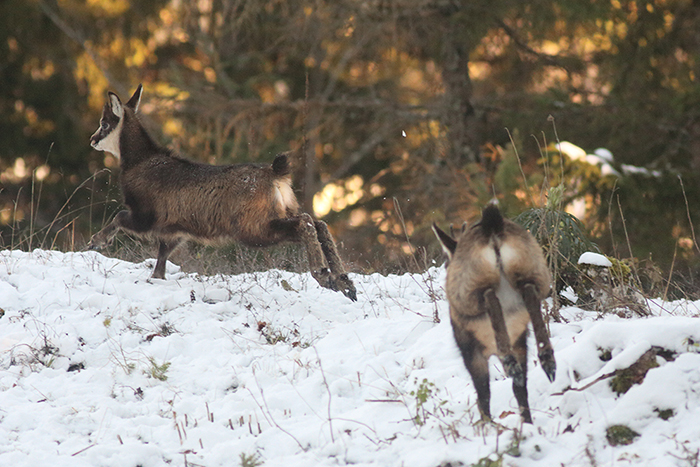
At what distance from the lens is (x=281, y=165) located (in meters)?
7.28

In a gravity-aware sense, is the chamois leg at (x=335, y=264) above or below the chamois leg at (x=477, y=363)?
above

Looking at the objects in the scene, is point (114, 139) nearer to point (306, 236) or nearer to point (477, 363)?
point (306, 236)

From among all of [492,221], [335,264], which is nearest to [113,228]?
[335,264]

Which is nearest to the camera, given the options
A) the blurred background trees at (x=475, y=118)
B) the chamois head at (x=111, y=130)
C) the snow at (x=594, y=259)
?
the snow at (x=594, y=259)

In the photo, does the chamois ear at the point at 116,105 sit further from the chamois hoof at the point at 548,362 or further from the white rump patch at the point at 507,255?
the chamois hoof at the point at 548,362

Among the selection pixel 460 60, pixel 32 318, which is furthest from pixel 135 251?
pixel 460 60

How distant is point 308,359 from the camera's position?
19.3 feet

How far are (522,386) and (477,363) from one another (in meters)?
0.31

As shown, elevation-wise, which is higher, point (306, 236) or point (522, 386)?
point (306, 236)

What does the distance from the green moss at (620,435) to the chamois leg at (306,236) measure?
3.62m

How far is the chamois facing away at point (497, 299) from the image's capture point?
3.95 m

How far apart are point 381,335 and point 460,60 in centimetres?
1097

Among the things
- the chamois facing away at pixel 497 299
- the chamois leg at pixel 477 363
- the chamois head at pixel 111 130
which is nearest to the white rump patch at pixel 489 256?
the chamois facing away at pixel 497 299

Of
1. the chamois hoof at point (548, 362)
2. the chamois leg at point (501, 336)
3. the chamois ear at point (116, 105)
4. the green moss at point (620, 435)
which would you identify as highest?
the chamois ear at point (116, 105)
